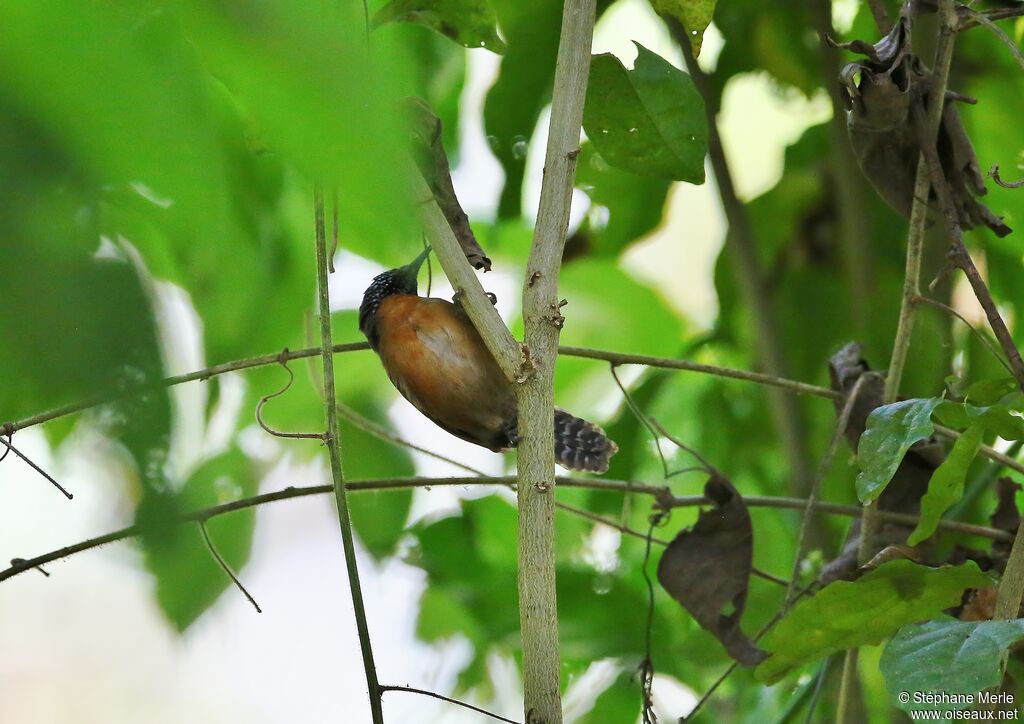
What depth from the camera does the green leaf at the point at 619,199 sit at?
1849 mm

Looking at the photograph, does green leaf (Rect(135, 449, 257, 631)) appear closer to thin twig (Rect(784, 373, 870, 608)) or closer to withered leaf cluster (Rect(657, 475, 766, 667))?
withered leaf cluster (Rect(657, 475, 766, 667))

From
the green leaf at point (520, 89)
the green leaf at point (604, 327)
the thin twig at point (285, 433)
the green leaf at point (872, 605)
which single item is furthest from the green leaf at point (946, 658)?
the green leaf at point (604, 327)

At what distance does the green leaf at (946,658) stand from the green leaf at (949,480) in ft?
0.37

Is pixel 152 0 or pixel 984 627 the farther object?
pixel 984 627

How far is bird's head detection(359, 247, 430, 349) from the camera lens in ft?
6.24

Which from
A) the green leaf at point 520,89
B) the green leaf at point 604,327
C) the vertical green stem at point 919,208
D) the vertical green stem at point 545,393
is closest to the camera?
the vertical green stem at point 545,393

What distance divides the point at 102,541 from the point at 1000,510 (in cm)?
105

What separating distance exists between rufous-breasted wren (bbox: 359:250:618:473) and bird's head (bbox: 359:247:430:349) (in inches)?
4.1

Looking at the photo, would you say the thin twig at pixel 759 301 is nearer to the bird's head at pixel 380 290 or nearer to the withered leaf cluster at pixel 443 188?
the bird's head at pixel 380 290

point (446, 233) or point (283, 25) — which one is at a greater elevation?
point (446, 233)

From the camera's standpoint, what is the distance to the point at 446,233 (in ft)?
2.90

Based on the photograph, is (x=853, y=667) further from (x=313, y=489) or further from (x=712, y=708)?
(x=712, y=708)

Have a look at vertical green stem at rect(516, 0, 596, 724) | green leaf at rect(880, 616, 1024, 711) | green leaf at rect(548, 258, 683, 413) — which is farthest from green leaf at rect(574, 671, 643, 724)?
vertical green stem at rect(516, 0, 596, 724)

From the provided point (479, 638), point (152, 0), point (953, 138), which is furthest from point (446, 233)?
point (479, 638)
